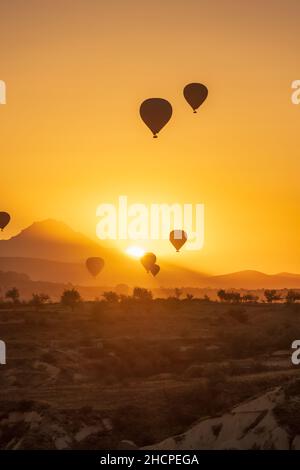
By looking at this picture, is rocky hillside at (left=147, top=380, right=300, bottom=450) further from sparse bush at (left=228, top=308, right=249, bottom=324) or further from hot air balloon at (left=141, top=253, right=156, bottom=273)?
hot air balloon at (left=141, top=253, right=156, bottom=273)

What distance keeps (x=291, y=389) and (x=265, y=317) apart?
5866 centimetres

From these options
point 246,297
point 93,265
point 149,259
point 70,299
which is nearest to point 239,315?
point 70,299

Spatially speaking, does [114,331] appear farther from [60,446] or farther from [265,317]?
[60,446]

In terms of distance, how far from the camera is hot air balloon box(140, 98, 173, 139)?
68.5 meters

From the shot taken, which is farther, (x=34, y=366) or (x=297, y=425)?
(x=34, y=366)

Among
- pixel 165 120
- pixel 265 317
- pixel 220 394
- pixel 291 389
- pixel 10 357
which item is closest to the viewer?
pixel 291 389

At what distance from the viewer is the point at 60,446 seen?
31172mm

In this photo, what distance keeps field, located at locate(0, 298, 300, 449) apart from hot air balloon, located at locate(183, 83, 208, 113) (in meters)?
20.2

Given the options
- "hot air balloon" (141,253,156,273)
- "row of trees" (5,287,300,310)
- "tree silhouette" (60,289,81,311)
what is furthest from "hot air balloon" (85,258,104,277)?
"tree silhouette" (60,289,81,311)

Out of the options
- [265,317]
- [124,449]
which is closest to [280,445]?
[124,449]

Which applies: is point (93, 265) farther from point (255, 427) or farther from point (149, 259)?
point (255, 427)

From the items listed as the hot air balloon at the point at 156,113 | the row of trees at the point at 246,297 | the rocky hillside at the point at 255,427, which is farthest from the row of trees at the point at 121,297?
the rocky hillside at the point at 255,427

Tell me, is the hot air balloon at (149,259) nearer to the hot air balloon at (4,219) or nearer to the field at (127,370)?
the hot air balloon at (4,219)

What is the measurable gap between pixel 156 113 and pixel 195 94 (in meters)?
4.30
